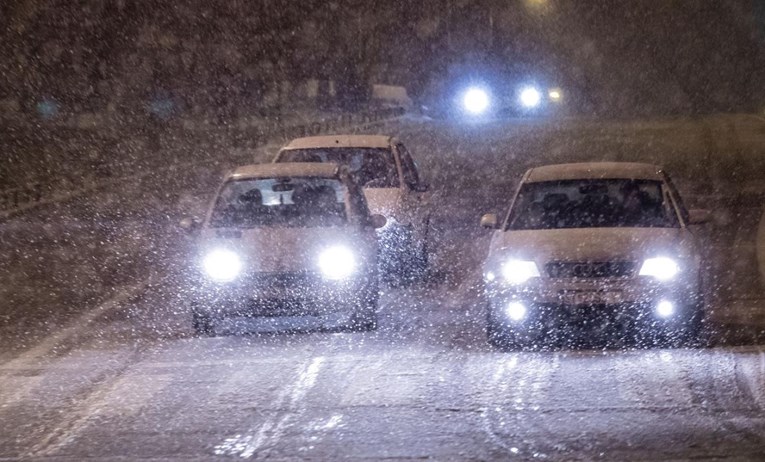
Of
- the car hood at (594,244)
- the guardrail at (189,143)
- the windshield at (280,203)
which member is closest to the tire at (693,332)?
the car hood at (594,244)

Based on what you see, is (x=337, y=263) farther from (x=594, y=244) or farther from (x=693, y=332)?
(x=693, y=332)

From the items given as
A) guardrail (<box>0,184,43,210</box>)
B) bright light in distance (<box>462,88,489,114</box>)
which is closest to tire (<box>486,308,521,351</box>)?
guardrail (<box>0,184,43,210</box>)

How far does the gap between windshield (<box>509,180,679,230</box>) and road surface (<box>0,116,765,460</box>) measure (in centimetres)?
109

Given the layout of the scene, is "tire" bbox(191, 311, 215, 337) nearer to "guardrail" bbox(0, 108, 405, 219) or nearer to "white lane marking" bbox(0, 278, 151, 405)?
"white lane marking" bbox(0, 278, 151, 405)

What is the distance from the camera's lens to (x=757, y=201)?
789 inches

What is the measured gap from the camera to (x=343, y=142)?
14055mm

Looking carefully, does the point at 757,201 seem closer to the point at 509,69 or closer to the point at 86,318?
the point at 86,318

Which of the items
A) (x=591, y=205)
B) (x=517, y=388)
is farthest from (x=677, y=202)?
(x=517, y=388)

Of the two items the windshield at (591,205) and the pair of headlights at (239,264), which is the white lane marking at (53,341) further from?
the windshield at (591,205)

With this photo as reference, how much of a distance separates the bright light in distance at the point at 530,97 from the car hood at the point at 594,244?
48039mm

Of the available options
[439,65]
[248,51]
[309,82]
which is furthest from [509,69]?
[248,51]

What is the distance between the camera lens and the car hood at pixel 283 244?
969 centimetres

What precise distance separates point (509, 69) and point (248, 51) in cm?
1544

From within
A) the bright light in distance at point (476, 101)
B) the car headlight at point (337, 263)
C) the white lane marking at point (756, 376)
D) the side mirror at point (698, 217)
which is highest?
the bright light in distance at point (476, 101)
